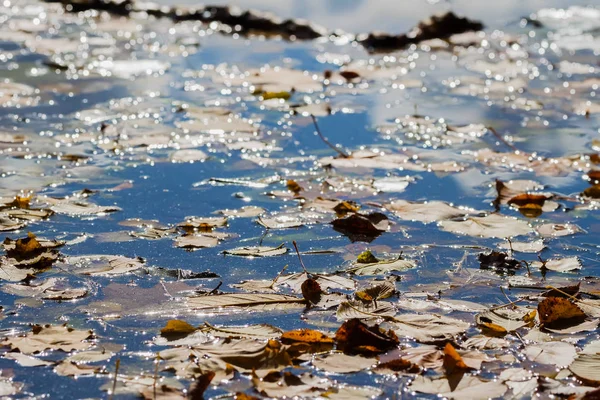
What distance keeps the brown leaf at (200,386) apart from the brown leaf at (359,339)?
0.30 m

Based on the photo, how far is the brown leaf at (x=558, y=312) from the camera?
179cm

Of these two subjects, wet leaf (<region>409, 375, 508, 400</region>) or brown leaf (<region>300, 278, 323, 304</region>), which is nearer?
wet leaf (<region>409, 375, 508, 400</region>)

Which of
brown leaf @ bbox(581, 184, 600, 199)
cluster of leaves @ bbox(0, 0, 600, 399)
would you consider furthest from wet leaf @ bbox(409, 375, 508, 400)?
brown leaf @ bbox(581, 184, 600, 199)

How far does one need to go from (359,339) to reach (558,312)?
449 millimetres

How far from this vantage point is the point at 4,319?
1.74m

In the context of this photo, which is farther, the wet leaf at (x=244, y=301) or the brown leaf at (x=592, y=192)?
the brown leaf at (x=592, y=192)

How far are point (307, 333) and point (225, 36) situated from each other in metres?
3.87

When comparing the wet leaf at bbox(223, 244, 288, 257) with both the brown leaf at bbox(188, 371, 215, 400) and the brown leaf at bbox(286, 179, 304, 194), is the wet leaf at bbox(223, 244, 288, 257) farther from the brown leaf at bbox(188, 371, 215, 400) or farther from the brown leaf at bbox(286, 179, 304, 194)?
the brown leaf at bbox(188, 371, 215, 400)

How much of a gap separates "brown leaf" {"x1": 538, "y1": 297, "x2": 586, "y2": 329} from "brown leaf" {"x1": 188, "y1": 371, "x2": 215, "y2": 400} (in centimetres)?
74

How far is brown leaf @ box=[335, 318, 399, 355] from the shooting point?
1667mm

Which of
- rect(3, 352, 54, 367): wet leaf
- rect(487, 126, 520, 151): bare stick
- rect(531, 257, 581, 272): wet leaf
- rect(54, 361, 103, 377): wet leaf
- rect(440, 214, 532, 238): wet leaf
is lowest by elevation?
rect(54, 361, 103, 377): wet leaf

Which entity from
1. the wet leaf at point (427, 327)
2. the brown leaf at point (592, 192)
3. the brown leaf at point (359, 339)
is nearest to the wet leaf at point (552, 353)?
the wet leaf at point (427, 327)

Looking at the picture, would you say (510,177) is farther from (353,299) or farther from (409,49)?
(409,49)

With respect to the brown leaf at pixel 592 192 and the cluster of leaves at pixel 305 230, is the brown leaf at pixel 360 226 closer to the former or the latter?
the cluster of leaves at pixel 305 230
